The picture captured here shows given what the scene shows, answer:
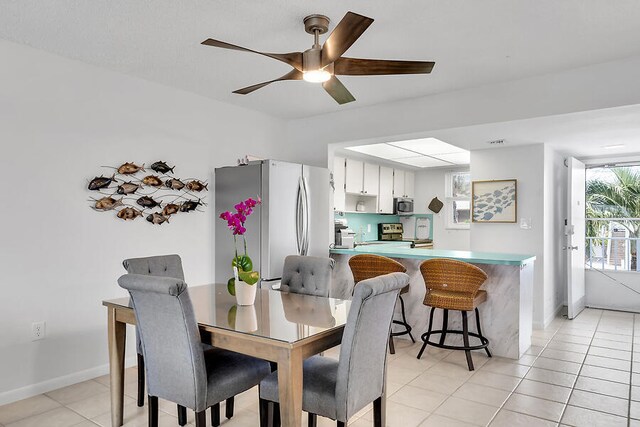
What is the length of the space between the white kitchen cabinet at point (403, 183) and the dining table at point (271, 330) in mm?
4774

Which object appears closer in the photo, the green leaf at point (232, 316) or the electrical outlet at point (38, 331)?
the green leaf at point (232, 316)

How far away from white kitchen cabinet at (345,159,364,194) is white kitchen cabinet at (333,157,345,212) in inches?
4.4

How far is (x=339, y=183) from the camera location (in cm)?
588

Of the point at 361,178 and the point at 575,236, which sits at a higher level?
the point at 361,178

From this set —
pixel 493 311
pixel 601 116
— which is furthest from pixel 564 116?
pixel 493 311

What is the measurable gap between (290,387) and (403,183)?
6081 mm

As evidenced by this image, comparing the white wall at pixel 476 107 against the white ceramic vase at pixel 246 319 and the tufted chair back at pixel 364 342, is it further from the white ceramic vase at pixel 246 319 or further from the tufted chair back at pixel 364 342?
the white ceramic vase at pixel 246 319

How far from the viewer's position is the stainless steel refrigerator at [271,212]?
394 cm

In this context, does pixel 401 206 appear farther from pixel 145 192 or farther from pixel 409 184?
pixel 145 192

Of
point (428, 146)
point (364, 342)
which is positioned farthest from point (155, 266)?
point (428, 146)

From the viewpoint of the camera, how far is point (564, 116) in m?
3.45

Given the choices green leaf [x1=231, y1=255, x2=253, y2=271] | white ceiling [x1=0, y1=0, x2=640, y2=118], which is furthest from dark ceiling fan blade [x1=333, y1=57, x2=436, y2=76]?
green leaf [x1=231, y1=255, x2=253, y2=271]

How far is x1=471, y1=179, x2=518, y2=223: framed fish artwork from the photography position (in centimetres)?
514

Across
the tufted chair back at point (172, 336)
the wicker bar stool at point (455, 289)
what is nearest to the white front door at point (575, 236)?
the wicker bar stool at point (455, 289)
